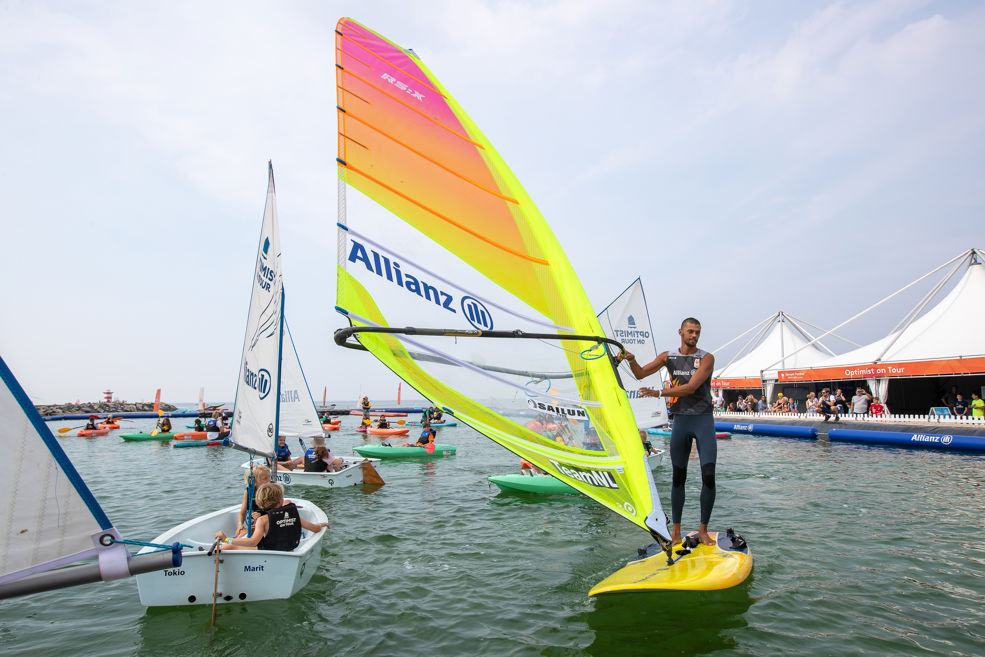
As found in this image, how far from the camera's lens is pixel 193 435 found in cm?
2738

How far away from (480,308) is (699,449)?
2800 millimetres

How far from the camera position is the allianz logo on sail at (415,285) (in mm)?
4398

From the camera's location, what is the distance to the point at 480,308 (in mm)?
4457

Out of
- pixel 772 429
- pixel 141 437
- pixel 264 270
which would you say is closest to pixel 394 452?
pixel 264 270

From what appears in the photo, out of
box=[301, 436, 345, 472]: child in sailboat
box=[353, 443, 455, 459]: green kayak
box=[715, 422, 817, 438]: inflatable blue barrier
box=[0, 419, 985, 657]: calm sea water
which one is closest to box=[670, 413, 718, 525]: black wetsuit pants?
box=[0, 419, 985, 657]: calm sea water

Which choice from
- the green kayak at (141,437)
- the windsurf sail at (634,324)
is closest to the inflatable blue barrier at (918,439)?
the windsurf sail at (634,324)

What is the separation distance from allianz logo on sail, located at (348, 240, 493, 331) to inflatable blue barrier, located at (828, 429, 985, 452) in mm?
20742

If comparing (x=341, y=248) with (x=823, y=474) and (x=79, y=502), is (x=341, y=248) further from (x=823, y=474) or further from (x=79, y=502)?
(x=823, y=474)

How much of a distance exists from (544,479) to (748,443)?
1543 cm

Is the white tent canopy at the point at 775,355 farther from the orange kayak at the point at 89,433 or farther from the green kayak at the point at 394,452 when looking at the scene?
the orange kayak at the point at 89,433

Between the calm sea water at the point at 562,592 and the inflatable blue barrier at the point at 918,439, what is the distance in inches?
321

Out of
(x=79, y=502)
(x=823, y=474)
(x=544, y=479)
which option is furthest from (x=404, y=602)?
(x=823, y=474)

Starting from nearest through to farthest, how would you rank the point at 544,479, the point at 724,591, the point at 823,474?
the point at 724,591
the point at 544,479
the point at 823,474

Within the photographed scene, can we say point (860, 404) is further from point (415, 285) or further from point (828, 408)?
point (415, 285)
